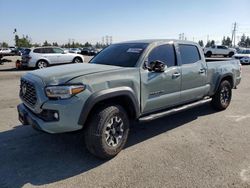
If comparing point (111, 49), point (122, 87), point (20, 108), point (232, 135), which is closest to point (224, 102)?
point (232, 135)

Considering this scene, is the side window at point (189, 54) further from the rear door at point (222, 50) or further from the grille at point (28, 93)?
the rear door at point (222, 50)

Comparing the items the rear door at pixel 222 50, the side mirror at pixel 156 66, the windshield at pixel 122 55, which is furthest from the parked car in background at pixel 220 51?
the side mirror at pixel 156 66

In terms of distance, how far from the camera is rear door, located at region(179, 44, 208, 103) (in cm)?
529

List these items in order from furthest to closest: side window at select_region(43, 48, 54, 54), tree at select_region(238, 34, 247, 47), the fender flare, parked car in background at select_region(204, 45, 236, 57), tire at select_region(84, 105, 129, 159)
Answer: tree at select_region(238, 34, 247, 47), parked car in background at select_region(204, 45, 236, 57), side window at select_region(43, 48, 54, 54), tire at select_region(84, 105, 129, 159), the fender flare

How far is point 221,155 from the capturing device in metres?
4.08

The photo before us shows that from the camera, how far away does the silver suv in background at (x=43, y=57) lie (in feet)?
54.5

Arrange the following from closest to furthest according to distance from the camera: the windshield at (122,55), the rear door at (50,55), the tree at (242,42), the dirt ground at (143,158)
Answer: the dirt ground at (143,158)
the windshield at (122,55)
the rear door at (50,55)
the tree at (242,42)

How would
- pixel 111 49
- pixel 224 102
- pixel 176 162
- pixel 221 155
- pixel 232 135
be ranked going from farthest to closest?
1. pixel 224 102
2. pixel 111 49
3. pixel 232 135
4. pixel 221 155
5. pixel 176 162

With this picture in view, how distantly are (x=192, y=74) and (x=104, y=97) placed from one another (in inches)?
98.0

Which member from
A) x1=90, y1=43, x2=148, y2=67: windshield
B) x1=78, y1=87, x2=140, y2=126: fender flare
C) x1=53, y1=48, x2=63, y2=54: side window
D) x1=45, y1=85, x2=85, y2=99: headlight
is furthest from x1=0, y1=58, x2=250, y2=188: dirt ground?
x1=53, y1=48, x2=63, y2=54: side window

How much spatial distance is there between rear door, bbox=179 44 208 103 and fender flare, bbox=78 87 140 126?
1532 millimetres

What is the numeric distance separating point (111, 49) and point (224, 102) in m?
3.45

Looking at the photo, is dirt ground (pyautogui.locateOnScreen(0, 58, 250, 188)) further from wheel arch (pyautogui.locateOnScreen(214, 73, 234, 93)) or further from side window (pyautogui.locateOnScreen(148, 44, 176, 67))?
side window (pyautogui.locateOnScreen(148, 44, 176, 67))

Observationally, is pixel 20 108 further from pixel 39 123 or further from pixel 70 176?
pixel 70 176
